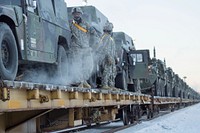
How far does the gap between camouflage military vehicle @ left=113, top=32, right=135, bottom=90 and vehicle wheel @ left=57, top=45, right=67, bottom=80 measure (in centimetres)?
593

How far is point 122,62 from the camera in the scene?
16703mm

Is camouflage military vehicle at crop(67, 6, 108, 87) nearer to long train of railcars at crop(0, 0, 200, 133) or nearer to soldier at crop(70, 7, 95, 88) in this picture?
long train of railcars at crop(0, 0, 200, 133)

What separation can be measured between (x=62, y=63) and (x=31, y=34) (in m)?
2.36

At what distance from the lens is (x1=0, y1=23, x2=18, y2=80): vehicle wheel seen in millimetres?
6430

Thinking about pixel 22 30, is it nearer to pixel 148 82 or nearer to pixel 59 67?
pixel 59 67

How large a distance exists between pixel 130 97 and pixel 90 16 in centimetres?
302

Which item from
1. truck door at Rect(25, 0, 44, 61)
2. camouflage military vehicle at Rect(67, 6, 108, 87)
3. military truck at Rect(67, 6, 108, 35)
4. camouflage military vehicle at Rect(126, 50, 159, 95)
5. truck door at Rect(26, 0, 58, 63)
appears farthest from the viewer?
camouflage military vehicle at Rect(126, 50, 159, 95)

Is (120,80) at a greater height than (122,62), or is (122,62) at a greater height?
(122,62)

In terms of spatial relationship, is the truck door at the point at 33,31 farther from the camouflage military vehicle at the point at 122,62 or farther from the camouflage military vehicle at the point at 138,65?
the camouflage military vehicle at the point at 138,65

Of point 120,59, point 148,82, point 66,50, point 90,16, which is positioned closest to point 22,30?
point 66,50

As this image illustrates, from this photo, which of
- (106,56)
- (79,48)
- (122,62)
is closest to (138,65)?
(122,62)

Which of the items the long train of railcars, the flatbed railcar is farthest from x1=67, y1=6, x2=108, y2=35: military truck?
the flatbed railcar

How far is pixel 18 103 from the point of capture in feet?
19.4

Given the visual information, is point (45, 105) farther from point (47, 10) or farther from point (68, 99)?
point (47, 10)
